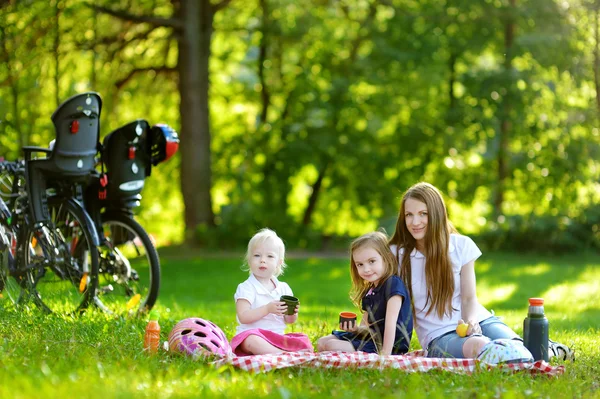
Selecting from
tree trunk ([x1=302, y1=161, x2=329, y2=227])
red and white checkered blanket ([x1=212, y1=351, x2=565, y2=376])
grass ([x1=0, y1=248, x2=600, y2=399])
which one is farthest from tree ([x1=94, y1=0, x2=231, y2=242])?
red and white checkered blanket ([x1=212, y1=351, x2=565, y2=376])

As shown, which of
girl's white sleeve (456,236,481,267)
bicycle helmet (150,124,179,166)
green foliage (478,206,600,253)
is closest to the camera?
girl's white sleeve (456,236,481,267)

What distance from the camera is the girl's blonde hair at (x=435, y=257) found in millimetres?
5121

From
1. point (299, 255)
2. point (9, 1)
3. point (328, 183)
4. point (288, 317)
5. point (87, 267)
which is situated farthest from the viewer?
point (328, 183)

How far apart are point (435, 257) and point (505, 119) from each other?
13.3 m

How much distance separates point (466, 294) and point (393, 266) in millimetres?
489

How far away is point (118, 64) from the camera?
1736 cm

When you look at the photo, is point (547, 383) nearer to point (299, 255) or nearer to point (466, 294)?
point (466, 294)

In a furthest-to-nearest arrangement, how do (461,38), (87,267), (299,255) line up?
(461,38)
(299,255)
(87,267)

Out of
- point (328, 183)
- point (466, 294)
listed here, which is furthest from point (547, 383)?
point (328, 183)

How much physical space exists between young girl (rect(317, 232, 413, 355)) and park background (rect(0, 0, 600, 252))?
457 inches

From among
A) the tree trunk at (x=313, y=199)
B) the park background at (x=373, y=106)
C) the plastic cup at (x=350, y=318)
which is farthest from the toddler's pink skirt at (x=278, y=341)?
the tree trunk at (x=313, y=199)

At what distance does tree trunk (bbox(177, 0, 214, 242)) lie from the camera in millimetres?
16594

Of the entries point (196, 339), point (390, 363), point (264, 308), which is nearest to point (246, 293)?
point (264, 308)

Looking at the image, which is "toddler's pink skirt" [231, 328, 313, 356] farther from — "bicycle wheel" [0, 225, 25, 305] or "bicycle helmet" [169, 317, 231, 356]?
"bicycle wheel" [0, 225, 25, 305]
